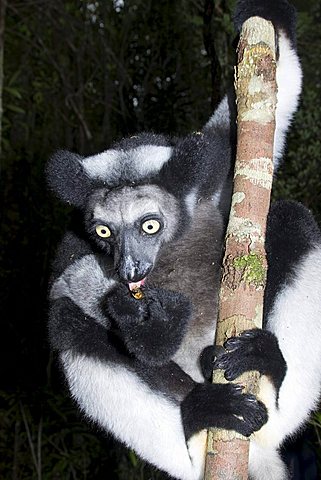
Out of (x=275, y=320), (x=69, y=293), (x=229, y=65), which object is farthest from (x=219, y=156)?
(x=229, y=65)

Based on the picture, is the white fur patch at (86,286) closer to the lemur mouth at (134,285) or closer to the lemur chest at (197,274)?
the lemur chest at (197,274)

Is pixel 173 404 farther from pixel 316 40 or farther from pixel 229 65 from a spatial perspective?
pixel 316 40

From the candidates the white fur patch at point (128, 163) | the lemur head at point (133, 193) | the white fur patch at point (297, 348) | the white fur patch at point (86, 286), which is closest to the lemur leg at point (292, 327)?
the white fur patch at point (297, 348)

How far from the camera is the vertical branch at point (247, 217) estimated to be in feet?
7.11

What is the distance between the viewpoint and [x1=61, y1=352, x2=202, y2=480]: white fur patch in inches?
114

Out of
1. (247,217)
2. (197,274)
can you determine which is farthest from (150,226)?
(247,217)

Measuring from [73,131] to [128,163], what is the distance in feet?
17.9

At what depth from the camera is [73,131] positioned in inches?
330

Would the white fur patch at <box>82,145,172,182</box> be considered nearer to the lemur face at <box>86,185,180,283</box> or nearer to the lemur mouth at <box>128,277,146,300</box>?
the lemur face at <box>86,185,180,283</box>

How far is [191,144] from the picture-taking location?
285 cm

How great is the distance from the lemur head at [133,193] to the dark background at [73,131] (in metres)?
2.71

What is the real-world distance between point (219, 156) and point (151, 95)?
406 cm

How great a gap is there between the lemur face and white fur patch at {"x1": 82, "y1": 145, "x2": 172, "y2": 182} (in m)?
0.10

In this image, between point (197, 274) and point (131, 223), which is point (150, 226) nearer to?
point (131, 223)
